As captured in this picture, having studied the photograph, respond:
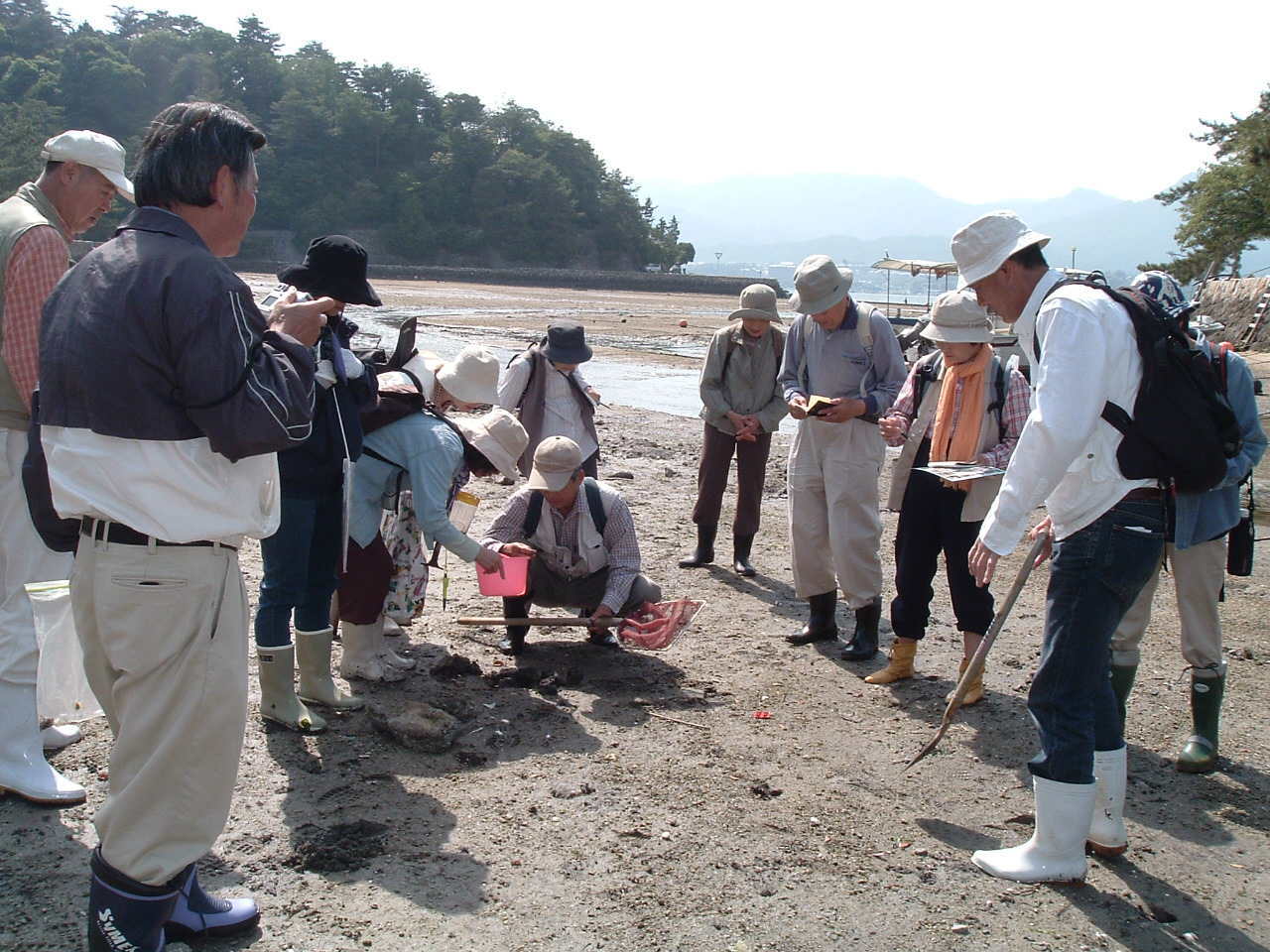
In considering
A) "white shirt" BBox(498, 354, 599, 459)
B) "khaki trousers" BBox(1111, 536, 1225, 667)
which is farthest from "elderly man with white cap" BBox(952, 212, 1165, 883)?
"white shirt" BBox(498, 354, 599, 459)

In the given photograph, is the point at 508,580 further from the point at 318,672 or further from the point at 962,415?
the point at 962,415

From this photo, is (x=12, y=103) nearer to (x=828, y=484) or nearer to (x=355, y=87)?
(x=355, y=87)

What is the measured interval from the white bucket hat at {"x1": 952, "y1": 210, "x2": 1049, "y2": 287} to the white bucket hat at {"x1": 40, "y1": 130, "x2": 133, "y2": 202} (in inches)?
110

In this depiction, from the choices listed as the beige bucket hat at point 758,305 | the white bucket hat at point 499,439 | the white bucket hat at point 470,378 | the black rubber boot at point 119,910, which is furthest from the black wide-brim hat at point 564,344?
the black rubber boot at point 119,910

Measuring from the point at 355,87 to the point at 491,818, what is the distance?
96681 millimetres

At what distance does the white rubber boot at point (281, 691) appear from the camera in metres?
4.47

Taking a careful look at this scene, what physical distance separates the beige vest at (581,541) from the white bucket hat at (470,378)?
75 cm

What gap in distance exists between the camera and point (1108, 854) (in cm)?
384

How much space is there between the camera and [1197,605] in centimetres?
462

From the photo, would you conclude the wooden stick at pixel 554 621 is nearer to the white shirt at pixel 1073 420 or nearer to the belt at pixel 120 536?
the white shirt at pixel 1073 420

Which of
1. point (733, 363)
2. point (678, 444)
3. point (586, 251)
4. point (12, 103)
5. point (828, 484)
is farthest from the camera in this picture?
point (586, 251)

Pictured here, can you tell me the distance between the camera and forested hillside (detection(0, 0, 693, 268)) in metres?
80.2

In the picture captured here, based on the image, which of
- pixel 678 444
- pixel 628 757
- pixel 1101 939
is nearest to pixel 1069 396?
pixel 1101 939

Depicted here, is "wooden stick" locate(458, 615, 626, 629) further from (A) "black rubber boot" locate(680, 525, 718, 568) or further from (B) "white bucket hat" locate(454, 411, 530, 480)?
(A) "black rubber boot" locate(680, 525, 718, 568)
